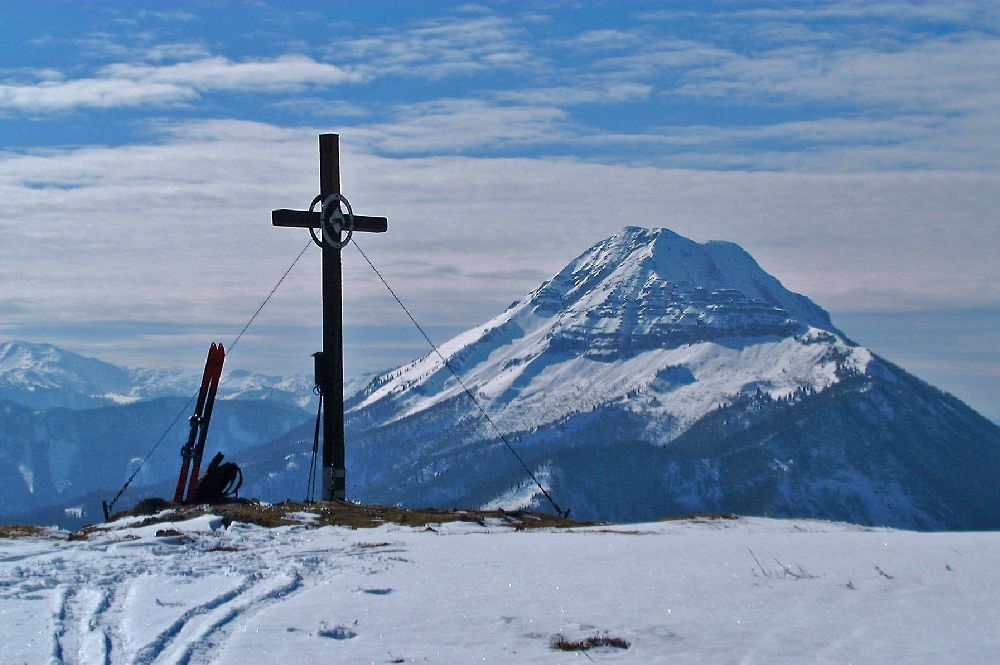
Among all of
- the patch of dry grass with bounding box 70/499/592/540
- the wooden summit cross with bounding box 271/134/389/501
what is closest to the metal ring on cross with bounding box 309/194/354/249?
the wooden summit cross with bounding box 271/134/389/501

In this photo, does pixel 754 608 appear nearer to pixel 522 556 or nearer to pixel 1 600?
pixel 522 556

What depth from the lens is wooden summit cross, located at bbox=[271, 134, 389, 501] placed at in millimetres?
32219

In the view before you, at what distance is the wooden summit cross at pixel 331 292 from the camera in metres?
32.2

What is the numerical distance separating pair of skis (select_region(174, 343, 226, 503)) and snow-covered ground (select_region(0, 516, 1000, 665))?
1020cm

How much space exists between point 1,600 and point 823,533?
1389 centimetres

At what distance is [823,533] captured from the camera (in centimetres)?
2216

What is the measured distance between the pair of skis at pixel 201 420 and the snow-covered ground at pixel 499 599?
1020cm

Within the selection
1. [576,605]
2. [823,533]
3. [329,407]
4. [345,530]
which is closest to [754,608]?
[576,605]

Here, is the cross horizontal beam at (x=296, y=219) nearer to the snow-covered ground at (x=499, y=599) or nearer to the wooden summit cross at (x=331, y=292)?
the wooden summit cross at (x=331, y=292)

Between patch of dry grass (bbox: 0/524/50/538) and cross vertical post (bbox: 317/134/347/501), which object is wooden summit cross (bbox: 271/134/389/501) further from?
patch of dry grass (bbox: 0/524/50/538)

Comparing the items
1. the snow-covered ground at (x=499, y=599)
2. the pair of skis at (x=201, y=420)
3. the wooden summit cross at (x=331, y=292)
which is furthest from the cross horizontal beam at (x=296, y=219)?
the snow-covered ground at (x=499, y=599)

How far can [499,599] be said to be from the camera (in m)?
15.1

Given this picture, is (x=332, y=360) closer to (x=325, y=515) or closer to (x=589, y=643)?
(x=325, y=515)

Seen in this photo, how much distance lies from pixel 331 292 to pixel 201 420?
478cm
